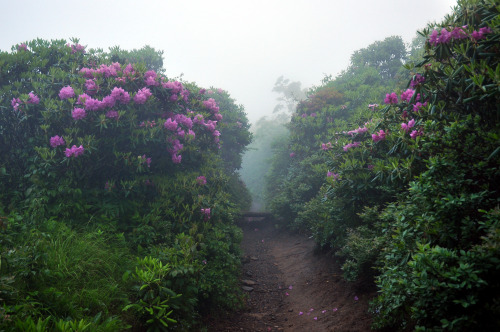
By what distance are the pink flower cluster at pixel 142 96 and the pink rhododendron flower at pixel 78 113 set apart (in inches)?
42.1

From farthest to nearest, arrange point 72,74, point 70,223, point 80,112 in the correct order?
point 72,74 < point 80,112 < point 70,223

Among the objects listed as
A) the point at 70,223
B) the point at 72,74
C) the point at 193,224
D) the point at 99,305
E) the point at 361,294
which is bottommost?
the point at 361,294

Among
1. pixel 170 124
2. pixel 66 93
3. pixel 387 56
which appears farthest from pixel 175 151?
pixel 387 56

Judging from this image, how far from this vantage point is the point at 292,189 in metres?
11.9

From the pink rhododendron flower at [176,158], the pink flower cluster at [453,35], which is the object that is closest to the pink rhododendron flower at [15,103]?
the pink rhododendron flower at [176,158]

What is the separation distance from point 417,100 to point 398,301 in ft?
11.4

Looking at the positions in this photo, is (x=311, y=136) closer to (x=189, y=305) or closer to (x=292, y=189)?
(x=292, y=189)

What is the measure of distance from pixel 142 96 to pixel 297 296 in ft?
17.6

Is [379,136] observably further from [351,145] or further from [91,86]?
[91,86]

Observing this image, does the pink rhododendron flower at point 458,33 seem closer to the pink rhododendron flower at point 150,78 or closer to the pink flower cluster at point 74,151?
the pink rhododendron flower at point 150,78

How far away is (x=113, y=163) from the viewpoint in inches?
239

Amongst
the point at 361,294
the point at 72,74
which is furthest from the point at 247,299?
the point at 72,74

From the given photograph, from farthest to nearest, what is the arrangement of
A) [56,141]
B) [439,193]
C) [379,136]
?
[379,136] → [56,141] → [439,193]

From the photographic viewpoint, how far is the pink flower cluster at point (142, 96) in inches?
246
